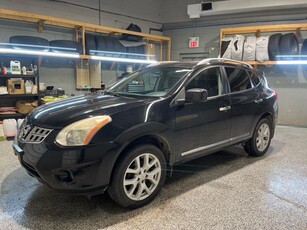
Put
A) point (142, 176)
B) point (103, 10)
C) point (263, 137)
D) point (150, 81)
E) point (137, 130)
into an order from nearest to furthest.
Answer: point (137, 130)
point (142, 176)
point (150, 81)
point (263, 137)
point (103, 10)

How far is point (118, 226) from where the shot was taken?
6.82ft

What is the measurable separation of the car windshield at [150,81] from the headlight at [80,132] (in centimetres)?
80

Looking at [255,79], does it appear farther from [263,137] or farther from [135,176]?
[135,176]

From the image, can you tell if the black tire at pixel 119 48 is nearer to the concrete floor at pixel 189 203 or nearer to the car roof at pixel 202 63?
the car roof at pixel 202 63

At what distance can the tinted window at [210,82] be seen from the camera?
2902mm

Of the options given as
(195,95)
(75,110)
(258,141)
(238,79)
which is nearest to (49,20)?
(75,110)

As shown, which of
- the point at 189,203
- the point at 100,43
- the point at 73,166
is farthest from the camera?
the point at 100,43

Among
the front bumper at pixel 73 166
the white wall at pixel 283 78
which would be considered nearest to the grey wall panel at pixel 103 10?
the white wall at pixel 283 78

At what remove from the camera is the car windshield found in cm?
288

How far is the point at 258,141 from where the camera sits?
386 centimetres

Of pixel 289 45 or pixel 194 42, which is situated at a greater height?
pixel 194 42

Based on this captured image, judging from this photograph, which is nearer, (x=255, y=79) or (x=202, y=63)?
(x=202, y=63)

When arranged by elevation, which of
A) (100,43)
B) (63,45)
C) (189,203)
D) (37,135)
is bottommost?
(189,203)

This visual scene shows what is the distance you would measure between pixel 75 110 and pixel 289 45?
558 cm
